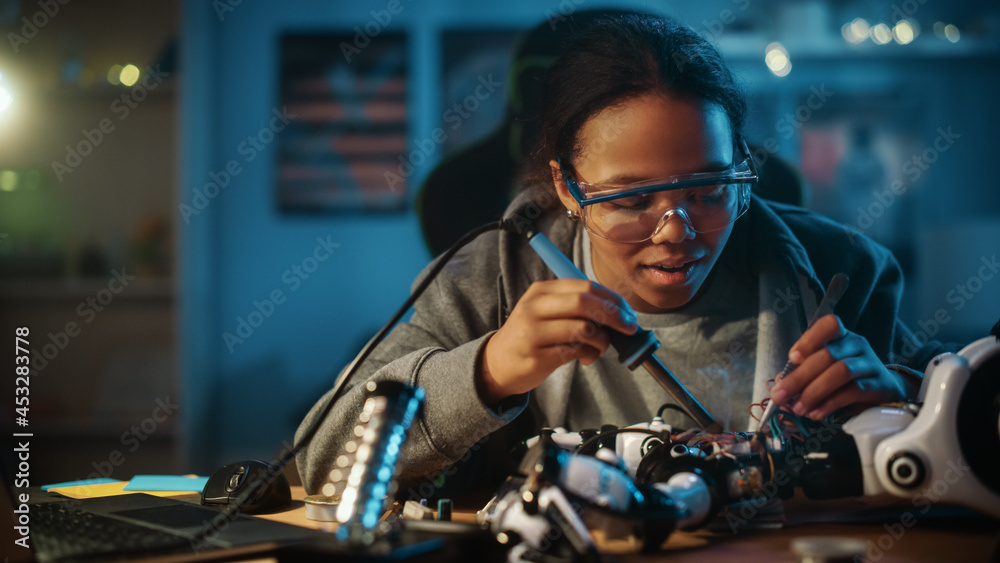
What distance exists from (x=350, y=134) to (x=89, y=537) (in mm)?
2248

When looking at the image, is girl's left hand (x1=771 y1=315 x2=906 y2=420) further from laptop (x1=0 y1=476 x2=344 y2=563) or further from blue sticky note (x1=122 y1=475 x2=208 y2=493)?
blue sticky note (x1=122 y1=475 x2=208 y2=493)

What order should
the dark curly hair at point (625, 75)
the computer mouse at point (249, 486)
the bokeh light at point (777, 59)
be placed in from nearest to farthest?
1. the computer mouse at point (249, 486)
2. the dark curly hair at point (625, 75)
3. the bokeh light at point (777, 59)

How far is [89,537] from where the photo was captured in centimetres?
67

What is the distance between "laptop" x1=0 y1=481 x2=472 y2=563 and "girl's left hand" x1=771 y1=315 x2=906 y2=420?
1.35 feet

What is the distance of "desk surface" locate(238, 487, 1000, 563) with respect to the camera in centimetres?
63

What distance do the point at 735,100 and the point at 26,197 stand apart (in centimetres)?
247

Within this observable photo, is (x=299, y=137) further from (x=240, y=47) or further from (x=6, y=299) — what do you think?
(x=6, y=299)

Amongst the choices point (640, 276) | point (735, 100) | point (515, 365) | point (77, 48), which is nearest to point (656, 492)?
point (515, 365)

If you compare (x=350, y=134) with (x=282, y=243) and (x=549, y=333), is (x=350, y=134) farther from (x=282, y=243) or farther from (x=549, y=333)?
(x=549, y=333)

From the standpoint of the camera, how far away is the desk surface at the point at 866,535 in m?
0.63

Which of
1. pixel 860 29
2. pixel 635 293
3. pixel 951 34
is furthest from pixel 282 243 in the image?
pixel 951 34

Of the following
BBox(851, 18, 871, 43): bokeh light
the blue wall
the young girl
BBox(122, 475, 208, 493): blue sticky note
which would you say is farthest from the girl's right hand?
BBox(851, 18, 871, 43): bokeh light

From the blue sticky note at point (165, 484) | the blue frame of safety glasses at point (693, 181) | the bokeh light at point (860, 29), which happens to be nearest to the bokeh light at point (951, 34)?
the bokeh light at point (860, 29)

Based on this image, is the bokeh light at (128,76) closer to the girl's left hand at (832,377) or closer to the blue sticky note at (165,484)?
the blue sticky note at (165,484)
